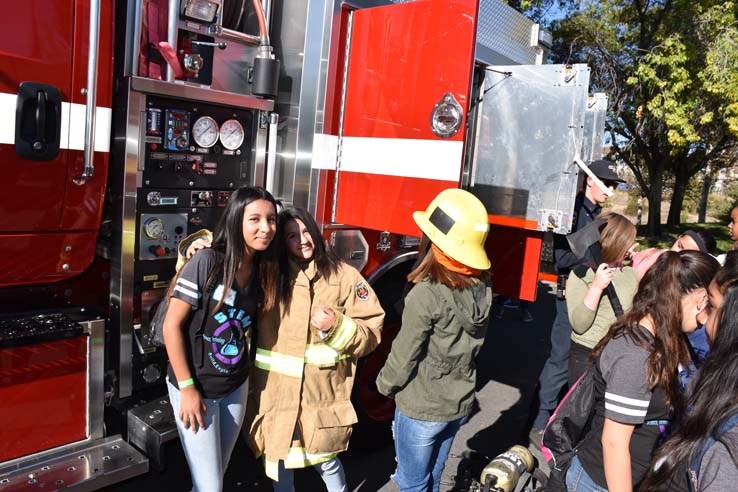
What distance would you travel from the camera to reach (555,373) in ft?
12.8

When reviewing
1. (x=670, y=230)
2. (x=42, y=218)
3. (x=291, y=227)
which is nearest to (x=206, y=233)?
(x=291, y=227)

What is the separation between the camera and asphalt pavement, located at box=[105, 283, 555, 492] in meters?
3.43

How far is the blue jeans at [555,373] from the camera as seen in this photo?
12.8 ft

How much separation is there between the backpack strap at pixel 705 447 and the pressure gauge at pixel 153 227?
7.52 ft

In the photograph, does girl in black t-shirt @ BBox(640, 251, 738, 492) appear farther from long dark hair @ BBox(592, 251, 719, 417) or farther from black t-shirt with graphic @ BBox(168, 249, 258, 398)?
black t-shirt with graphic @ BBox(168, 249, 258, 398)

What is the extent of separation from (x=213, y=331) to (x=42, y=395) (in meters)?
0.82

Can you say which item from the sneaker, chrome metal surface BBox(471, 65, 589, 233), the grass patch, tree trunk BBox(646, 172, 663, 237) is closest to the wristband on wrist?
chrome metal surface BBox(471, 65, 589, 233)

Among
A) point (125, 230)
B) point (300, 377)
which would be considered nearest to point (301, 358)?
point (300, 377)

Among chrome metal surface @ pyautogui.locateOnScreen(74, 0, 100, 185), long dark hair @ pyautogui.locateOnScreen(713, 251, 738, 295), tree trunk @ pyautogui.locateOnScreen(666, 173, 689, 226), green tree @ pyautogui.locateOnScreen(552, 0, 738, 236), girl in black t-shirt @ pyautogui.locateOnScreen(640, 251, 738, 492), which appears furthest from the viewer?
tree trunk @ pyautogui.locateOnScreen(666, 173, 689, 226)

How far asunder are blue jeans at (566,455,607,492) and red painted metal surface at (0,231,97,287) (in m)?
2.16

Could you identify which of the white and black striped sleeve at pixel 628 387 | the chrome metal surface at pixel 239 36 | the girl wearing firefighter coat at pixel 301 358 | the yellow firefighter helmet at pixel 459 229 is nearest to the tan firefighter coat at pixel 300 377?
the girl wearing firefighter coat at pixel 301 358

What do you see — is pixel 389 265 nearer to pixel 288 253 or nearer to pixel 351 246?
pixel 351 246

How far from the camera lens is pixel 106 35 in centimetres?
251

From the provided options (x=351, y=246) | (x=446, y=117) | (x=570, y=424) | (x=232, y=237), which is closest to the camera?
(x=570, y=424)
